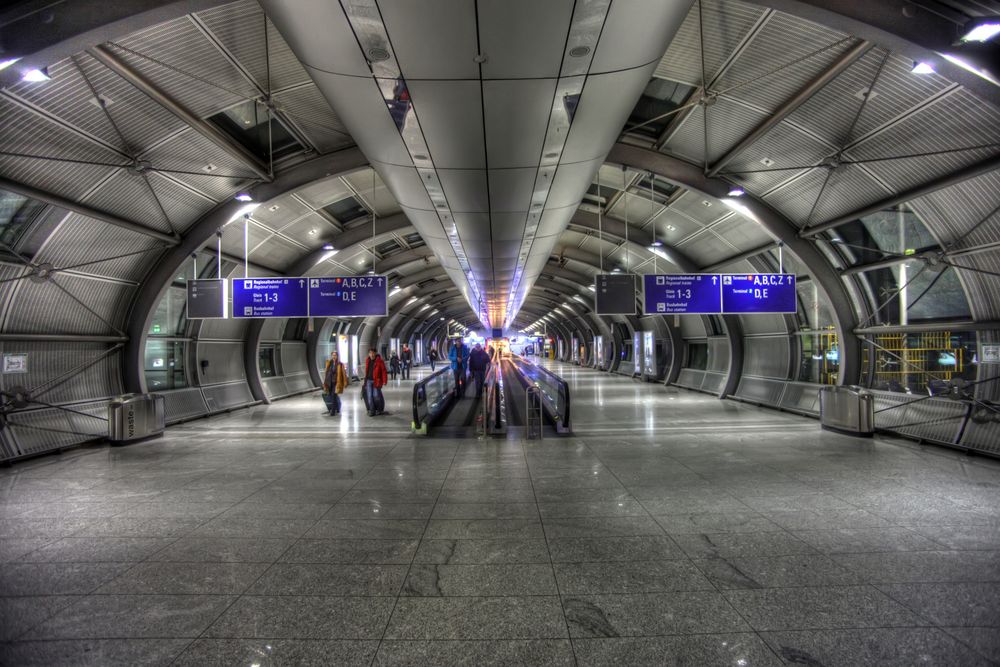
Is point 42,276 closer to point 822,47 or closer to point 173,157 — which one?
point 173,157

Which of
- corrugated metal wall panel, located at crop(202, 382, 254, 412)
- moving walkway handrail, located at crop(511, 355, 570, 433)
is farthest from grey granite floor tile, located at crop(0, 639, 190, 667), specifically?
corrugated metal wall panel, located at crop(202, 382, 254, 412)

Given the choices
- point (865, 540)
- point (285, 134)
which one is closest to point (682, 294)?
point (865, 540)

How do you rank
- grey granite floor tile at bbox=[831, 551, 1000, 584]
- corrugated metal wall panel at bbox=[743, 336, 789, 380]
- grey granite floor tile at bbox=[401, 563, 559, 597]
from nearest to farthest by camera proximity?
grey granite floor tile at bbox=[401, 563, 559, 597] < grey granite floor tile at bbox=[831, 551, 1000, 584] < corrugated metal wall panel at bbox=[743, 336, 789, 380]

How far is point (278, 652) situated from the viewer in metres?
2.90

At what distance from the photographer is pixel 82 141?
7.50 meters

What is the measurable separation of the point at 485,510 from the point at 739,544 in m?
2.46

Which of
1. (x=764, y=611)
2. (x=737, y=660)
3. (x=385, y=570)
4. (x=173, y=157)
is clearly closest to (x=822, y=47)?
(x=764, y=611)

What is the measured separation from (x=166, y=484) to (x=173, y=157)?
5579mm

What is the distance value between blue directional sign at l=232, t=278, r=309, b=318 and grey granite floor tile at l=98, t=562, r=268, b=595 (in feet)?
26.1

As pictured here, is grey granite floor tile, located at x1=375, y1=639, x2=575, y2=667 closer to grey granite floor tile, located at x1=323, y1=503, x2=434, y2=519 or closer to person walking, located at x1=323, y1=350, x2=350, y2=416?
grey granite floor tile, located at x1=323, y1=503, x2=434, y2=519

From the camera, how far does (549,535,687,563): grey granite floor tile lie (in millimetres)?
4148

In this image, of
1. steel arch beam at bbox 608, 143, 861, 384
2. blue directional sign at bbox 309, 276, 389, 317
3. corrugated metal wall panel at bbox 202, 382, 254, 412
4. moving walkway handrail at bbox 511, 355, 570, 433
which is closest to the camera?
moving walkway handrail at bbox 511, 355, 570, 433

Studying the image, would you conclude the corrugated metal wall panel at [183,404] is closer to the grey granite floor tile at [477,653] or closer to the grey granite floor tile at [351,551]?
the grey granite floor tile at [351,551]

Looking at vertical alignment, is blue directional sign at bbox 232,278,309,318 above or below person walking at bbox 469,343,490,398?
above
